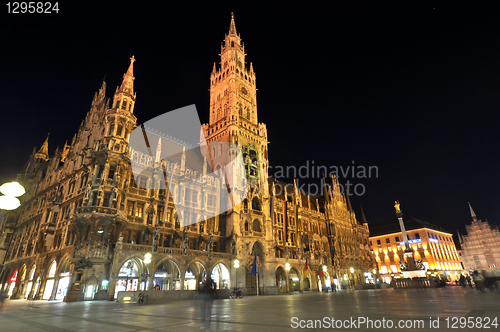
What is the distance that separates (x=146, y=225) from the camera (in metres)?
36.9

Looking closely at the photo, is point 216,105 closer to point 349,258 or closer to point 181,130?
point 181,130

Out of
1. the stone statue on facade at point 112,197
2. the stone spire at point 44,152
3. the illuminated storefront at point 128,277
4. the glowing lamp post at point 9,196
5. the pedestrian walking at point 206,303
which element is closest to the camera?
the glowing lamp post at point 9,196

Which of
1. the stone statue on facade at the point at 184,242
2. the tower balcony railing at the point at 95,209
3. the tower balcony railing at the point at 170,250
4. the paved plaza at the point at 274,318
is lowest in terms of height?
the paved plaza at the point at 274,318

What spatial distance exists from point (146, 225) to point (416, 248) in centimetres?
9339

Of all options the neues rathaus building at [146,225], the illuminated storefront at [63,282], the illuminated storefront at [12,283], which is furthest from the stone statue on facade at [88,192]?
the illuminated storefront at [12,283]

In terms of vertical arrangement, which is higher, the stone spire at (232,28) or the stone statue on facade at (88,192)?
the stone spire at (232,28)

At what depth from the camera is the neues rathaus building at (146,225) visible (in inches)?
1271

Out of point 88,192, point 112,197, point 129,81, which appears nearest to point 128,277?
point 112,197

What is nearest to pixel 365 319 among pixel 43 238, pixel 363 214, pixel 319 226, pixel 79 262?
pixel 79 262

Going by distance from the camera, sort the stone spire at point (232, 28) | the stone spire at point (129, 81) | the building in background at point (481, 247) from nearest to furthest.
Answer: the stone spire at point (129, 81), the stone spire at point (232, 28), the building in background at point (481, 247)

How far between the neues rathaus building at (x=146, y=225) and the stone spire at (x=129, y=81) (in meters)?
0.19

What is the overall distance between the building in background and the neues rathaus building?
67.1 m

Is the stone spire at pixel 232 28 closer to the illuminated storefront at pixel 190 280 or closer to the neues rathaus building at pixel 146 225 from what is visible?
the neues rathaus building at pixel 146 225

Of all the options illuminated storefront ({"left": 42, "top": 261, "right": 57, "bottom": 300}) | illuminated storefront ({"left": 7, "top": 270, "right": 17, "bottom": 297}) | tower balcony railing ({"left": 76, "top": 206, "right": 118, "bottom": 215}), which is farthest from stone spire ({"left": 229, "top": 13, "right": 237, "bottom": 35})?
illuminated storefront ({"left": 7, "top": 270, "right": 17, "bottom": 297})
